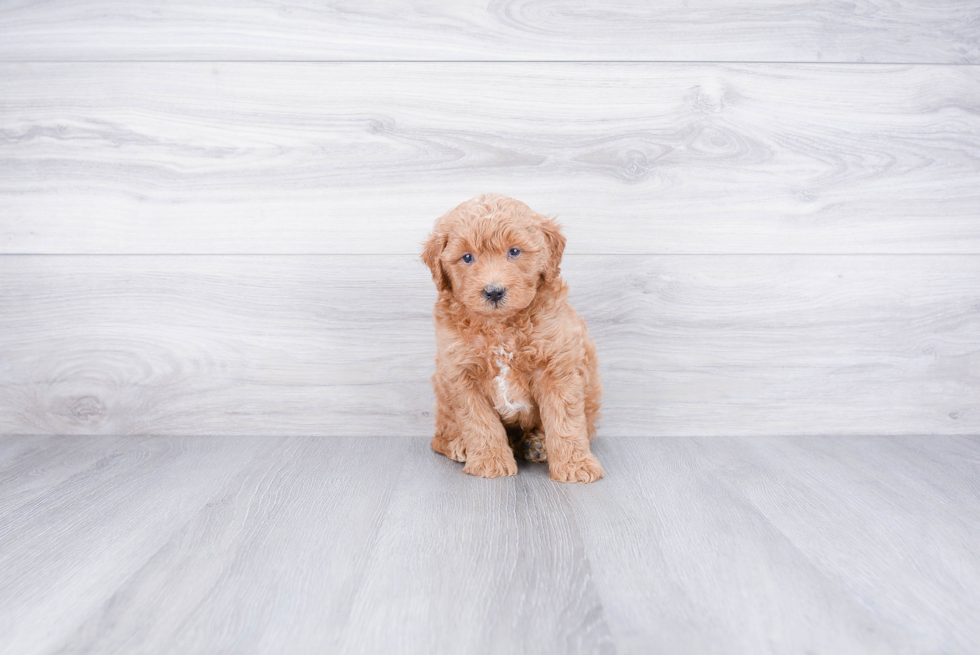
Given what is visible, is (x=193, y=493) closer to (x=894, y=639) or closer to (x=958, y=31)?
(x=894, y=639)

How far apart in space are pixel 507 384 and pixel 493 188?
0.60 metres

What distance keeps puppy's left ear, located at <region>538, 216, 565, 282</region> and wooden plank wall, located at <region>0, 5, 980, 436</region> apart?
328 millimetres

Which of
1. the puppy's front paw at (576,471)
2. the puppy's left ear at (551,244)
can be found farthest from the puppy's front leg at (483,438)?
the puppy's left ear at (551,244)

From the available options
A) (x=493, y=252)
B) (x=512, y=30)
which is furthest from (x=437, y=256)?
(x=512, y=30)

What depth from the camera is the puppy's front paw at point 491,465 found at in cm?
155

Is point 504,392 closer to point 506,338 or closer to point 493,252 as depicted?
point 506,338

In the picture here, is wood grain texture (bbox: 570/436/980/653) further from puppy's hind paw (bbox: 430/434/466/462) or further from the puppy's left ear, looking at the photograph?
the puppy's left ear

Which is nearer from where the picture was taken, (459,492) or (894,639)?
(894,639)

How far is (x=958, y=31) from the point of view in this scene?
182cm

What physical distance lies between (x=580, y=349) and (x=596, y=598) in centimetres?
64

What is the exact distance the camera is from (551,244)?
1.50 meters

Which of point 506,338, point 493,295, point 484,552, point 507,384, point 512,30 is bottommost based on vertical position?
point 484,552

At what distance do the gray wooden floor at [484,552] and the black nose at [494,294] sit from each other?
43 cm

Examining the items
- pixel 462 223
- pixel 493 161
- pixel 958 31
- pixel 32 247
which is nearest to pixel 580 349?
pixel 462 223
